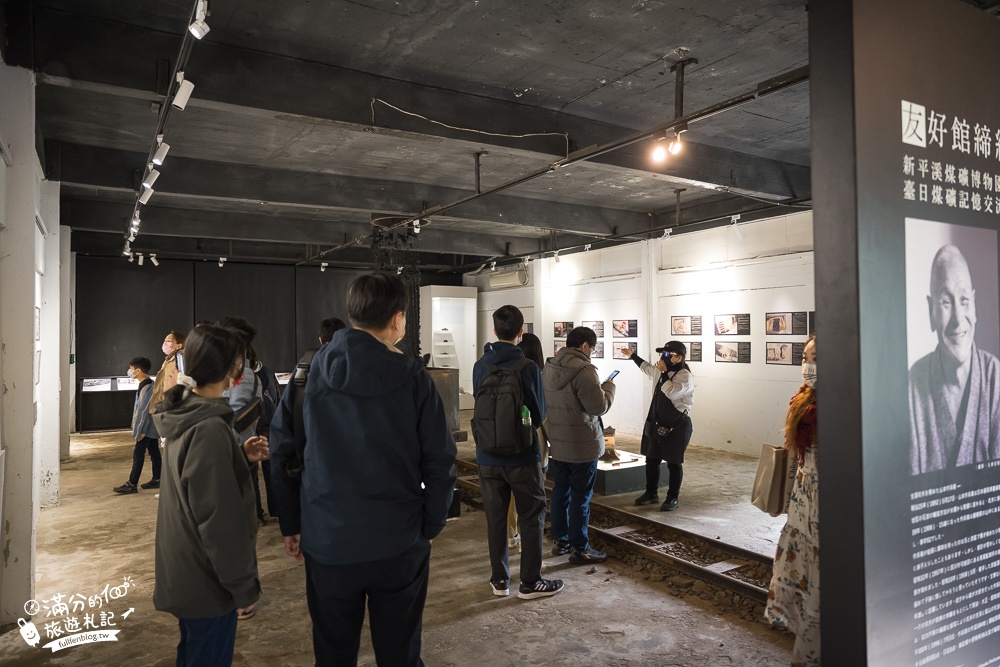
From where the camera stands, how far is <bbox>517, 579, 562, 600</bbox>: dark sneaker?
14.0 ft

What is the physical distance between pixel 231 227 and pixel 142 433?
452 centimetres

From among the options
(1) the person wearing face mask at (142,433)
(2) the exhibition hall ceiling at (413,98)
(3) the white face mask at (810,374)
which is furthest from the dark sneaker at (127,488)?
(3) the white face mask at (810,374)

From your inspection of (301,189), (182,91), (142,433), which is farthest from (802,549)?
(301,189)

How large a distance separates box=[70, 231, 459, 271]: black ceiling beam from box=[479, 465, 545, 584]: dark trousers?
10630 millimetres

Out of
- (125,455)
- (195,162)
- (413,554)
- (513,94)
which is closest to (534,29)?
(513,94)

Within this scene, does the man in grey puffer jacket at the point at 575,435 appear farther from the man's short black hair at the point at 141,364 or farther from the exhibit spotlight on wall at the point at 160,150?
the man's short black hair at the point at 141,364

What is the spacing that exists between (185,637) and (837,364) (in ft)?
8.09

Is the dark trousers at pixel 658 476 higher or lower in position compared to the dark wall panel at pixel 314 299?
lower

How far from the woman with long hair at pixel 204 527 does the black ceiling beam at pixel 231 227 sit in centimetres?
872

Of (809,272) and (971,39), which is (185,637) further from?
(809,272)

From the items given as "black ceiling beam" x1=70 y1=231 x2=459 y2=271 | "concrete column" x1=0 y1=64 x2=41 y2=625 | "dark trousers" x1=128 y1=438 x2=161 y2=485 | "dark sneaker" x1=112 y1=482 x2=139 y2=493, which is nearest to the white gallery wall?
"black ceiling beam" x1=70 y1=231 x2=459 y2=271

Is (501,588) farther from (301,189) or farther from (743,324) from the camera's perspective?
(743,324)

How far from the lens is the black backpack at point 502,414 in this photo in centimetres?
390

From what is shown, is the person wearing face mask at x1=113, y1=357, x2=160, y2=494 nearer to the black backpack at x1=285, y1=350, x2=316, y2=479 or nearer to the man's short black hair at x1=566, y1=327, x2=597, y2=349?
the man's short black hair at x1=566, y1=327, x2=597, y2=349
